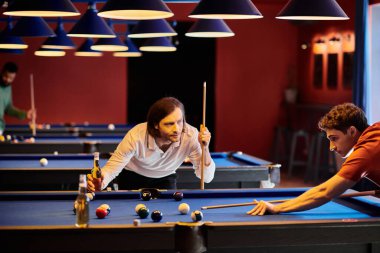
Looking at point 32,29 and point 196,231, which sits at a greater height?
point 32,29

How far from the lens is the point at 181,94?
44.6 ft

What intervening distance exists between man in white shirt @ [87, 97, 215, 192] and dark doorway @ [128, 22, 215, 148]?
26.3 ft

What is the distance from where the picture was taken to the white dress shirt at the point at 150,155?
4.82 metres

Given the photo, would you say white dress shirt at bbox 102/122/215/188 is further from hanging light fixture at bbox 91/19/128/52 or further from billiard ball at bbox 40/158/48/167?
hanging light fixture at bbox 91/19/128/52

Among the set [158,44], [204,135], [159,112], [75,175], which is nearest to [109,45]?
[158,44]

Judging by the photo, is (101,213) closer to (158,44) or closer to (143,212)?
(143,212)

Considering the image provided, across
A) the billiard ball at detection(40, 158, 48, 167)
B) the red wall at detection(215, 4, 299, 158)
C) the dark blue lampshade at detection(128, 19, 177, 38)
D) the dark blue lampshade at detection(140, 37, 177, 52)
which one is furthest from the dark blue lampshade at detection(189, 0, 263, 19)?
the red wall at detection(215, 4, 299, 158)

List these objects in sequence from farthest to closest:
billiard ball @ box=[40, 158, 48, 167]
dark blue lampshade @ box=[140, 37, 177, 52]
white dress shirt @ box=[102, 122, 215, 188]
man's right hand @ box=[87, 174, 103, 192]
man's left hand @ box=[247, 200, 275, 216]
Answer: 1. dark blue lampshade @ box=[140, 37, 177, 52]
2. billiard ball @ box=[40, 158, 48, 167]
3. white dress shirt @ box=[102, 122, 215, 188]
4. man's right hand @ box=[87, 174, 103, 192]
5. man's left hand @ box=[247, 200, 275, 216]

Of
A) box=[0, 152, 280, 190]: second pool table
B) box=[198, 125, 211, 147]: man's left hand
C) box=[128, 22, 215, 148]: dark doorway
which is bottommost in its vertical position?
box=[0, 152, 280, 190]: second pool table

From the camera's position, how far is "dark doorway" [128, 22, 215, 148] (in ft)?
43.8

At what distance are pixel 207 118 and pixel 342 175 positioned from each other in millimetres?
9892

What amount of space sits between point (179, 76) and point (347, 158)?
396 inches

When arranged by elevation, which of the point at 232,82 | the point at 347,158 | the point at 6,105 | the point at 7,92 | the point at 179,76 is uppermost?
the point at 179,76

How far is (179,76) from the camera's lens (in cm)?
1360
